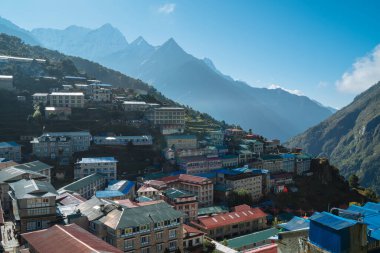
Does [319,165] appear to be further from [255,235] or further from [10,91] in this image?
[10,91]

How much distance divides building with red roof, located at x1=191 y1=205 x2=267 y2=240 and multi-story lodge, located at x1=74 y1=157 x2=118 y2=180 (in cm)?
1444

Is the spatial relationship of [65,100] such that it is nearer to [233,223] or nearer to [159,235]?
[233,223]

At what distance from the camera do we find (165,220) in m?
28.0

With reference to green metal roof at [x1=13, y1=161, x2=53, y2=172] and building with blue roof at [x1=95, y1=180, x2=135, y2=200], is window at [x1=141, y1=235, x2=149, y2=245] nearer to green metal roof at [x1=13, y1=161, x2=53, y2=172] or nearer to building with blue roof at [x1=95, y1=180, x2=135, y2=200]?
building with blue roof at [x1=95, y1=180, x2=135, y2=200]

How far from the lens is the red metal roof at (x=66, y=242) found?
19792 mm

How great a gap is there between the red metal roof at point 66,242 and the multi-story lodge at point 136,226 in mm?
2975

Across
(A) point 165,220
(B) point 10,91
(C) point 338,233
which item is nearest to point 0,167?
(A) point 165,220

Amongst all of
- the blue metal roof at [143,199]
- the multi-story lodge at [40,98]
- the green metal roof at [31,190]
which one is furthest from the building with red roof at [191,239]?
the multi-story lodge at [40,98]

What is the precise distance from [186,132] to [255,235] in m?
31.1

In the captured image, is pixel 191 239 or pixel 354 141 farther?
pixel 354 141

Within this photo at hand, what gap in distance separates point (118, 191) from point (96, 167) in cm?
868

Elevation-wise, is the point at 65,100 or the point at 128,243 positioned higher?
the point at 65,100

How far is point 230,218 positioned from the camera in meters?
40.6

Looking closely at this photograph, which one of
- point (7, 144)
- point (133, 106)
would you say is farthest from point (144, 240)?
point (133, 106)
